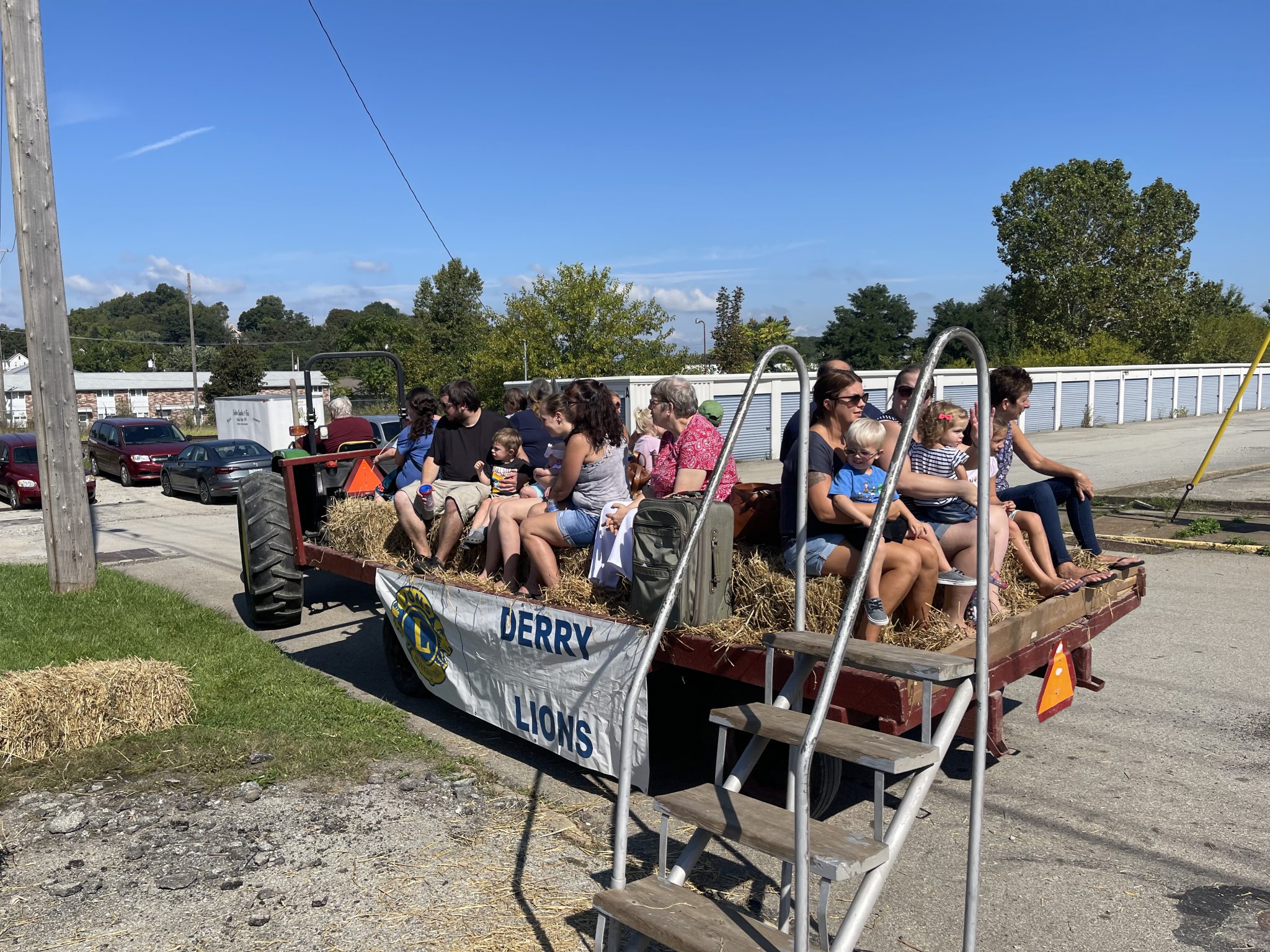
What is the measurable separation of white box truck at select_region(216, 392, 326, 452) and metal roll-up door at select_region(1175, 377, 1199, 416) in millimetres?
36343

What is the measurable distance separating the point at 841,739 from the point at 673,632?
52.0 inches

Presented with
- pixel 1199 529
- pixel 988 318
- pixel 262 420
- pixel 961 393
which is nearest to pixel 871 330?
pixel 988 318

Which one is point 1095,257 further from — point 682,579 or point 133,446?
point 682,579

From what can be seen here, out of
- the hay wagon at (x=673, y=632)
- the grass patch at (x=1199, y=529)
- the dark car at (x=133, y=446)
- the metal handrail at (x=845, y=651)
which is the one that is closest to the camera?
the metal handrail at (x=845, y=651)

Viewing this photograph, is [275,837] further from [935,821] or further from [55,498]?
[55,498]

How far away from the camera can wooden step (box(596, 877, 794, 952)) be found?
288cm

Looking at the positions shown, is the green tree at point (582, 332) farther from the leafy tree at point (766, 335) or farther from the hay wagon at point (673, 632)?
the hay wagon at point (673, 632)

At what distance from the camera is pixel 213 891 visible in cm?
396

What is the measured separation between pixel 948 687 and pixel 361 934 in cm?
237

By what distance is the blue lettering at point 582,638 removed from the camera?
15.4 ft

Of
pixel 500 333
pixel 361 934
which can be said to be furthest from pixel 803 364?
pixel 500 333

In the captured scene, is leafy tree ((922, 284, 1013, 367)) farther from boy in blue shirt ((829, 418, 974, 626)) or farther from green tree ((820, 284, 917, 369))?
boy in blue shirt ((829, 418, 974, 626))

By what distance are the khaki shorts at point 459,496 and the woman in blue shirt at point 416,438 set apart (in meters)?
0.72

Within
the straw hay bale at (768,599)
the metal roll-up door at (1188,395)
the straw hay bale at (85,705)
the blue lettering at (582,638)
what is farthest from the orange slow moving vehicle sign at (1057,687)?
the metal roll-up door at (1188,395)
